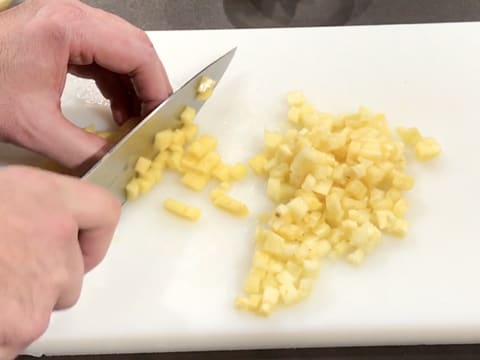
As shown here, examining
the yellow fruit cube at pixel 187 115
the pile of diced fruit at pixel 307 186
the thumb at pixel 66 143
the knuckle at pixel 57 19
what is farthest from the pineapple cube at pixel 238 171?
the knuckle at pixel 57 19

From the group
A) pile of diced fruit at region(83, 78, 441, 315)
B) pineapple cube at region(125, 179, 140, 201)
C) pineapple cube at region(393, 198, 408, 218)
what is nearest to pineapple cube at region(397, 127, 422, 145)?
pile of diced fruit at region(83, 78, 441, 315)

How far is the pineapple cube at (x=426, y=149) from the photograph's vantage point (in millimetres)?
1178

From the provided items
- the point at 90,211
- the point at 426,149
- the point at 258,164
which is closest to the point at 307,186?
the point at 258,164

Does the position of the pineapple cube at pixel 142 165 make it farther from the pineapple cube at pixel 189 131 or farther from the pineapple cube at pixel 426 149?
the pineapple cube at pixel 426 149

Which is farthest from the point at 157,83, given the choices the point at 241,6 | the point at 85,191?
the point at 241,6

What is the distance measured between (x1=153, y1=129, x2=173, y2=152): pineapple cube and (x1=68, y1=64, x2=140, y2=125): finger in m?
0.10

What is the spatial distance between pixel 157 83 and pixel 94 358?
441 mm

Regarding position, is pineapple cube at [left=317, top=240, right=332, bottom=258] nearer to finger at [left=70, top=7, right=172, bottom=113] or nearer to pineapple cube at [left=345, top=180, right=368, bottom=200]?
pineapple cube at [left=345, top=180, right=368, bottom=200]

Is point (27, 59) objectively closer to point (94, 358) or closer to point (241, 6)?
point (94, 358)

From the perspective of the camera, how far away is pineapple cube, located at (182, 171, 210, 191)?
118 cm

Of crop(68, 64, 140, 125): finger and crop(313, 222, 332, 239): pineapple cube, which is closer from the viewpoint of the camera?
crop(313, 222, 332, 239): pineapple cube

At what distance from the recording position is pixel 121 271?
3.67ft

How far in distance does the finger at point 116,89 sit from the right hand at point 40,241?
346 millimetres

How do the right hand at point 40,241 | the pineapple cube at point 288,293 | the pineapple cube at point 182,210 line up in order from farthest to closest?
1. the pineapple cube at point 182,210
2. the pineapple cube at point 288,293
3. the right hand at point 40,241
